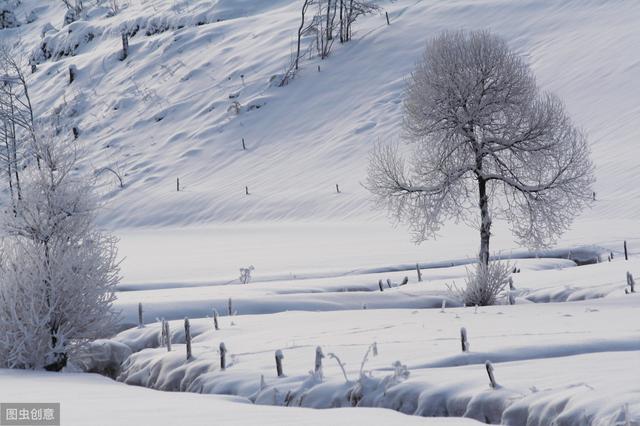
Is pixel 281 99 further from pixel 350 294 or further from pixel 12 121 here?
pixel 350 294

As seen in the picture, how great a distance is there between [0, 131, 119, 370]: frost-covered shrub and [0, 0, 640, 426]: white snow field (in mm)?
893

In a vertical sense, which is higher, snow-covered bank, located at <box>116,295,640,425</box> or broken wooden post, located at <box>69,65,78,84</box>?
broken wooden post, located at <box>69,65,78,84</box>

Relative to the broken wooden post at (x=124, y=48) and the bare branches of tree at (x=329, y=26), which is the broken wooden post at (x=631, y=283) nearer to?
the bare branches of tree at (x=329, y=26)

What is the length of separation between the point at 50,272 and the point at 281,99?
46287 millimetres

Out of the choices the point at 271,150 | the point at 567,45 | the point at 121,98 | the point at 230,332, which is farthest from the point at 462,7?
the point at 230,332

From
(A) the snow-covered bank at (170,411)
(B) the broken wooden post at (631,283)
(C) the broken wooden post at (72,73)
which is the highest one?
(C) the broken wooden post at (72,73)

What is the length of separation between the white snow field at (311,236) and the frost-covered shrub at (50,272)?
0.89 metres

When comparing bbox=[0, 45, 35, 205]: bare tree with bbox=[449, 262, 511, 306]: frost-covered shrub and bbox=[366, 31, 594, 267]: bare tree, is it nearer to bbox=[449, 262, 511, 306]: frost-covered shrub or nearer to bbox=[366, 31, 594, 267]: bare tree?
bbox=[449, 262, 511, 306]: frost-covered shrub

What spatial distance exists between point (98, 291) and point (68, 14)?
3311 inches

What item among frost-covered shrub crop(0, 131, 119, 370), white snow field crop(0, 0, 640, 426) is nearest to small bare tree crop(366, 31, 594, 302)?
white snow field crop(0, 0, 640, 426)

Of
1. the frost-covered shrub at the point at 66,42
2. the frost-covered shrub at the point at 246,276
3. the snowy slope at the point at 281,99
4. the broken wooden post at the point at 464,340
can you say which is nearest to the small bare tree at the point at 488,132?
the frost-covered shrub at the point at 246,276

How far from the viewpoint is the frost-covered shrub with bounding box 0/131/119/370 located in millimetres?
16547

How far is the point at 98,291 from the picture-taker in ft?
57.9

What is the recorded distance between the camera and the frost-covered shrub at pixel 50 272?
54.3ft
